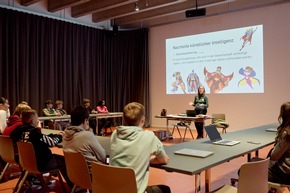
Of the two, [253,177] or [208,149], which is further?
[208,149]

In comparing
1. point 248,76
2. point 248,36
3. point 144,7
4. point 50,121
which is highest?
point 144,7

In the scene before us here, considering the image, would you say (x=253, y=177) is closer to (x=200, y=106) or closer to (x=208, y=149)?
(x=208, y=149)

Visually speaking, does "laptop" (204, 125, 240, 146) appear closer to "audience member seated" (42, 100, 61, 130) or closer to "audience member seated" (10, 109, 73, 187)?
"audience member seated" (10, 109, 73, 187)

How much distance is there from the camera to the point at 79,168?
218 centimetres

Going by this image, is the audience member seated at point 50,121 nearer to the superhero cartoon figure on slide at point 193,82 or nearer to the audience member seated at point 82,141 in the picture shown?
the superhero cartoon figure on slide at point 193,82

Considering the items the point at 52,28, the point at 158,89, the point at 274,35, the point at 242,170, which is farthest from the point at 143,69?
the point at 242,170

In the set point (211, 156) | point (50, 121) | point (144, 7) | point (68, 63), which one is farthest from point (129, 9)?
point (211, 156)

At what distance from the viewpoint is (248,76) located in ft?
25.2

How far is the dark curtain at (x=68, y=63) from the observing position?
739 cm

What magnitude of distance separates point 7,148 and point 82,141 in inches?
47.5

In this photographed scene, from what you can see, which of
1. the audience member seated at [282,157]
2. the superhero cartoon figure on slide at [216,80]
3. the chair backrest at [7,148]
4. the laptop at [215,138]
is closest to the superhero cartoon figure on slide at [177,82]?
the superhero cartoon figure on slide at [216,80]

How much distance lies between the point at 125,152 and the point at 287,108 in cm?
141

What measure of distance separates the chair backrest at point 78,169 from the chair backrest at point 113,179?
1.27ft

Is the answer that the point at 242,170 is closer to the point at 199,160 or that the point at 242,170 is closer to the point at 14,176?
the point at 199,160
